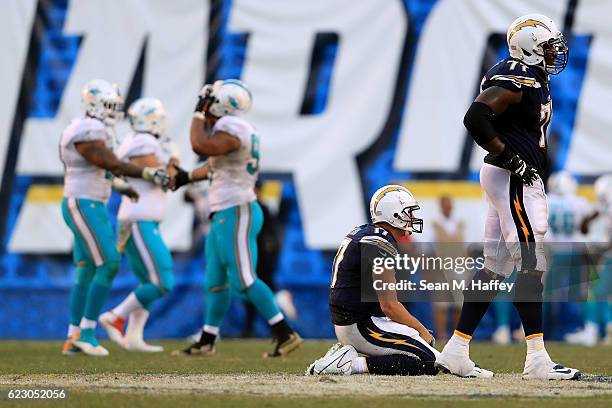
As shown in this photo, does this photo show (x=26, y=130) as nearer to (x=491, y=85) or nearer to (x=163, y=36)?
(x=163, y=36)

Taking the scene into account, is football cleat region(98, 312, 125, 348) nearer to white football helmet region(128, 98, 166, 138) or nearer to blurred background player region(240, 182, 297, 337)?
white football helmet region(128, 98, 166, 138)

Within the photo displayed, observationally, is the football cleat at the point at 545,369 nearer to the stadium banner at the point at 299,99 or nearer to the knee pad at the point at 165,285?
the knee pad at the point at 165,285

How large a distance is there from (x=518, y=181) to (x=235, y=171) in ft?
9.74

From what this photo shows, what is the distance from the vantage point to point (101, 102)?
9766 millimetres

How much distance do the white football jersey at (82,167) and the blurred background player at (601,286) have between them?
5.96 metres

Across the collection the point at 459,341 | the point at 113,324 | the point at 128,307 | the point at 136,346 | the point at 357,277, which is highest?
the point at 357,277

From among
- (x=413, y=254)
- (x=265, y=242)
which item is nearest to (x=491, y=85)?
(x=413, y=254)

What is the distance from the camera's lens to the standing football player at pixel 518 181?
6852 millimetres

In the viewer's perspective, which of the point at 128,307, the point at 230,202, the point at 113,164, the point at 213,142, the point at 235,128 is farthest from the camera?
the point at 128,307

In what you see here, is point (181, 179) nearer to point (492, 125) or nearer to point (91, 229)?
point (91, 229)

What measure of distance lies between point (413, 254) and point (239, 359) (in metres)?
3.89

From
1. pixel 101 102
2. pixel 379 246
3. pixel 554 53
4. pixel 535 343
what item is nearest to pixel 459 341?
pixel 535 343

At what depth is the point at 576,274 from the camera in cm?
1407

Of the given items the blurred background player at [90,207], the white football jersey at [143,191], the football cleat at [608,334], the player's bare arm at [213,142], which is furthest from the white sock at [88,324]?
the football cleat at [608,334]
